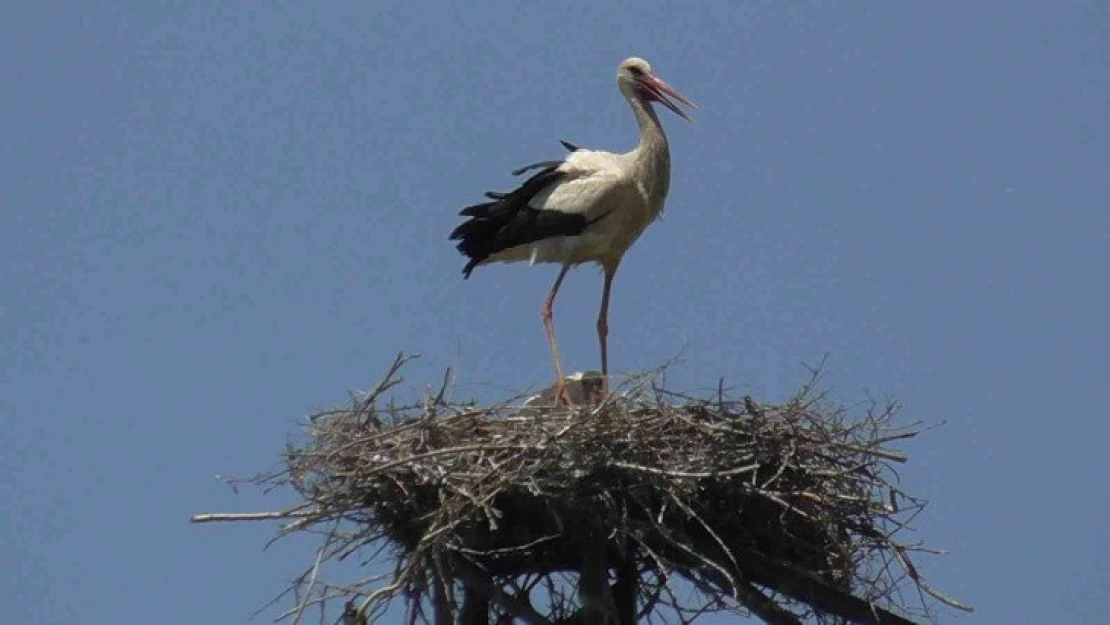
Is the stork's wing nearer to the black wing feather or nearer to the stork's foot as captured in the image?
the black wing feather

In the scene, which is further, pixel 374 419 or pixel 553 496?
pixel 374 419

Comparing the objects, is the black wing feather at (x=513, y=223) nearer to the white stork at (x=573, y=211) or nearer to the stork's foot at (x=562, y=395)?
the white stork at (x=573, y=211)

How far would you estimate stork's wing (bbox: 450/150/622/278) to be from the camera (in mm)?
12547

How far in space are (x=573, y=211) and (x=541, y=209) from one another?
6.5 inches

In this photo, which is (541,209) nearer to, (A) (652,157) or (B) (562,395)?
(A) (652,157)

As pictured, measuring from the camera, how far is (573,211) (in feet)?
41.1

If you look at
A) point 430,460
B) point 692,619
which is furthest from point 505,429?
point 692,619

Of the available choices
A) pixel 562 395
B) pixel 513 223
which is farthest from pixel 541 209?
pixel 562 395

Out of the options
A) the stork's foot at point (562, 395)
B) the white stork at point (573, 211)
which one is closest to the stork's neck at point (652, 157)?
the white stork at point (573, 211)

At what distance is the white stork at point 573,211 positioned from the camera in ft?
41.2

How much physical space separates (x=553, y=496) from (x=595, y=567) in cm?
42

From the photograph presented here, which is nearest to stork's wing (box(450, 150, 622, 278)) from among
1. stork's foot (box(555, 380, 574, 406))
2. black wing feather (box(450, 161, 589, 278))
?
black wing feather (box(450, 161, 589, 278))

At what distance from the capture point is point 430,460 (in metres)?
9.99

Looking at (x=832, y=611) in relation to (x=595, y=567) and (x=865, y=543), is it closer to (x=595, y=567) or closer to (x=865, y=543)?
→ (x=865, y=543)
